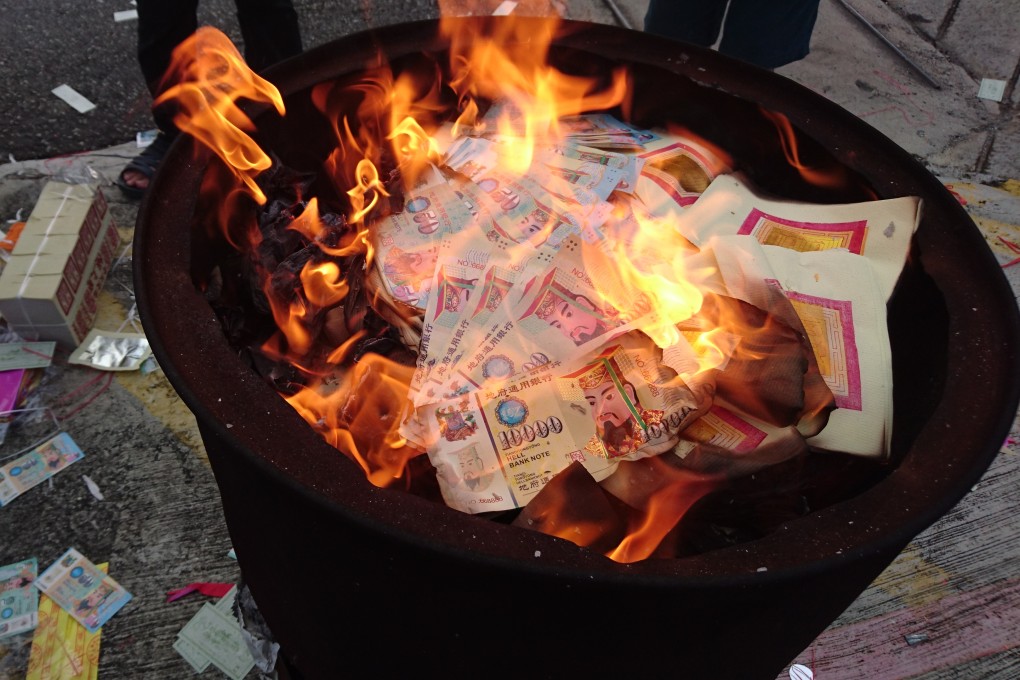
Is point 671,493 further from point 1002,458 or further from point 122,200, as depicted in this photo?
point 122,200

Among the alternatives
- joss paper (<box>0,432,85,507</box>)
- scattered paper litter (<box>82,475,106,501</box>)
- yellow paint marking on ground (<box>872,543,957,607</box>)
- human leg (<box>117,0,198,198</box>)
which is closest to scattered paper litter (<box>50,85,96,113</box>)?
human leg (<box>117,0,198,198</box>)

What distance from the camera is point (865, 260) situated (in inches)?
57.7

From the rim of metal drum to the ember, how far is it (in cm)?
9

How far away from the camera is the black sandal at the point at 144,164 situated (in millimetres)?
2746

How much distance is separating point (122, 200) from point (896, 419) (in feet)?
8.79

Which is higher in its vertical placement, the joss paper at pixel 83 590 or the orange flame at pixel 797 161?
the orange flame at pixel 797 161

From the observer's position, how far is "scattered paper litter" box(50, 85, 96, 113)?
328cm

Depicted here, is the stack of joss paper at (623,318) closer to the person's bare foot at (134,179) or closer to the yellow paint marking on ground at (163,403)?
the yellow paint marking on ground at (163,403)

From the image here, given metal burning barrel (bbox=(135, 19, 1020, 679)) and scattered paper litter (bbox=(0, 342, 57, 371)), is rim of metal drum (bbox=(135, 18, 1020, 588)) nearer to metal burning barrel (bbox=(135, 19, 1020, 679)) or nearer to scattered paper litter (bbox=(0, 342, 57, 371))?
metal burning barrel (bbox=(135, 19, 1020, 679))

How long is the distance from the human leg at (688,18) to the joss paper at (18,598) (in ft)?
8.77

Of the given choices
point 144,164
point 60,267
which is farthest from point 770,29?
point 60,267

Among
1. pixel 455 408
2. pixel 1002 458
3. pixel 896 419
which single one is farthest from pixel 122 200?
pixel 1002 458

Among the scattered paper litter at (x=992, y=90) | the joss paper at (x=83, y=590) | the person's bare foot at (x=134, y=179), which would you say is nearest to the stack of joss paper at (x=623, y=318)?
the joss paper at (x=83, y=590)

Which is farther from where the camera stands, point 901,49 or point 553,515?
point 901,49
